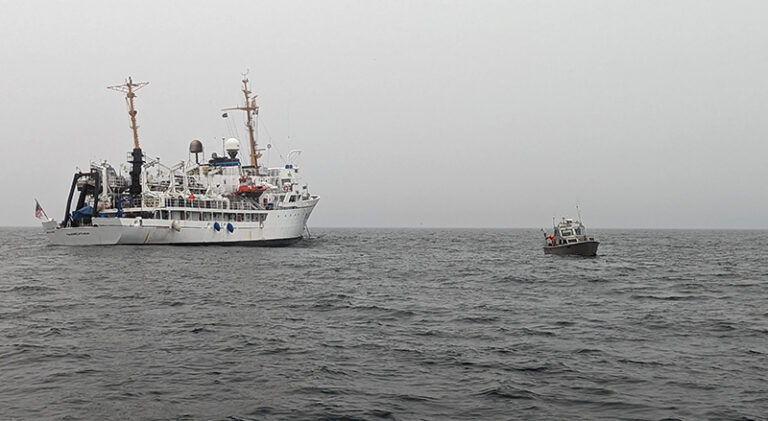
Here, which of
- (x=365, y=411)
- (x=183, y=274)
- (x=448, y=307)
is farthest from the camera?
(x=183, y=274)

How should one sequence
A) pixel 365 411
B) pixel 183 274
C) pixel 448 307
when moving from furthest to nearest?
1. pixel 183 274
2. pixel 448 307
3. pixel 365 411

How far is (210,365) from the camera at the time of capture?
1433 cm

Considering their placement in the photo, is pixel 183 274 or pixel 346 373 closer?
pixel 346 373

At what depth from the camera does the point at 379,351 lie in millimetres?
16203

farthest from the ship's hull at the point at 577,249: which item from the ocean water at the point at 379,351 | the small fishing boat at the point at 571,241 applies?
the ocean water at the point at 379,351

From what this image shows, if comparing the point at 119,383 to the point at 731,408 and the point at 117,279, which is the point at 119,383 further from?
the point at 117,279

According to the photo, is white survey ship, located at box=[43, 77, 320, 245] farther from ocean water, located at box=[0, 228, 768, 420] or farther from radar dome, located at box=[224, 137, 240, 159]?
ocean water, located at box=[0, 228, 768, 420]

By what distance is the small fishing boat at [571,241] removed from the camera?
56.5 metres

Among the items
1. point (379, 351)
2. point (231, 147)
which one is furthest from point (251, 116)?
point (379, 351)

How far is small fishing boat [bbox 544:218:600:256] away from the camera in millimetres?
56469

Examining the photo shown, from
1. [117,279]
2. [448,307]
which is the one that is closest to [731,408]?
[448,307]

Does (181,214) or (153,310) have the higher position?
(181,214)

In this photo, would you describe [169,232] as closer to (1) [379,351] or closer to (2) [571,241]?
(2) [571,241]

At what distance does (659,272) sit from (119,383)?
41648 millimetres
